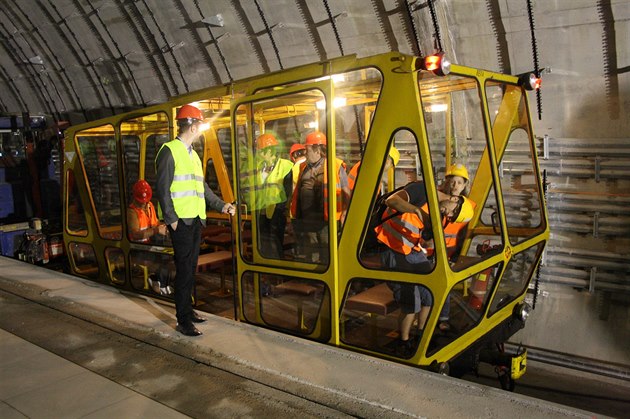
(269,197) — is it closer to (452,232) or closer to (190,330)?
(190,330)

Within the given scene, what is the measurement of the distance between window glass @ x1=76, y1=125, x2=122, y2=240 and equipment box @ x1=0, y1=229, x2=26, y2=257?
353 centimetres

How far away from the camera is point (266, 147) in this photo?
14.9 ft

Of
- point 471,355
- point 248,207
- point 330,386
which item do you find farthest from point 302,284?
point 471,355

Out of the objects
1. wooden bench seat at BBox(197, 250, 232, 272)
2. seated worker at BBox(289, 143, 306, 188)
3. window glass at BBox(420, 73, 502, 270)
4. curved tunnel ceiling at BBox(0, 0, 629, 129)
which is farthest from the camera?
curved tunnel ceiling at BBox(0, 0, 629, 129)

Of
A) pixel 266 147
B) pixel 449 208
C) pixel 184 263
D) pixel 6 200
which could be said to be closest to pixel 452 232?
pixel 449 208

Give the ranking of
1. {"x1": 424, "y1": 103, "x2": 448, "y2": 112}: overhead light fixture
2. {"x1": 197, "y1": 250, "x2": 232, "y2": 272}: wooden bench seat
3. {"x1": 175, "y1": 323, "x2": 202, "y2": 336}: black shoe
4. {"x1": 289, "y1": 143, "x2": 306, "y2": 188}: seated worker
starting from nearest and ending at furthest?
{"x1": 175, "y1": 323, "x2": 202, "y2": 336}: black shoe
{"x1": 424, "y1": 103, "x2": 448, "y2": 112}: overhead light fixture
{"x1": 197, "y1": 250, "x2": 232, "y2": 272}: wooden bench seat
{"x1": 289, "y1": 143, "x2": 306, "y2": 188}: seated worker

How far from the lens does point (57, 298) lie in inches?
207

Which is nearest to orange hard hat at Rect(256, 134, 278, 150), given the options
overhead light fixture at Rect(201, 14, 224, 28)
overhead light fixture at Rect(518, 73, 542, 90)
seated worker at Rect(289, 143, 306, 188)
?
seated worker at Rect(289, 143, 306, 188)

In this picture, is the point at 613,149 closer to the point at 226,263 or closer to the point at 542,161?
the point at 542,161

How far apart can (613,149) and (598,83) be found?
760 mm

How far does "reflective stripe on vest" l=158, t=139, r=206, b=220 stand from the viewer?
386 cm

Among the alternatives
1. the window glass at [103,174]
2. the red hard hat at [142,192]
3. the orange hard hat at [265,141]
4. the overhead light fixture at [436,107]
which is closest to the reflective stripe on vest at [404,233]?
the orange hard hat at [265,141]

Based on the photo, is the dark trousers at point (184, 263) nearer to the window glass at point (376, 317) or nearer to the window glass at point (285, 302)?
the window glass at point (285, 302)

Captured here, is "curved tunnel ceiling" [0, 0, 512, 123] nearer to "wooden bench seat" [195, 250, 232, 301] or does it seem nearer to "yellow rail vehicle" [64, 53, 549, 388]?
"yellow rail vehicle" [64, 53, 549, 388]
